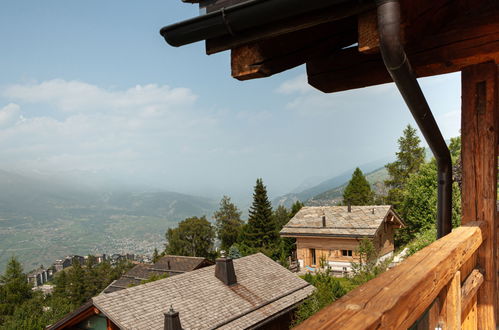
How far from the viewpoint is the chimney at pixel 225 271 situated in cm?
1670

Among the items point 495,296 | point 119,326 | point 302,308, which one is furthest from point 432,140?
point 302,308

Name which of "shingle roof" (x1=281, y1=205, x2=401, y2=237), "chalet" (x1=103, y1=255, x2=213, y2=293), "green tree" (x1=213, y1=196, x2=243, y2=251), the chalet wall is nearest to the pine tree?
"chalet" (x1=103, y1=255, x2=213, y2=293)

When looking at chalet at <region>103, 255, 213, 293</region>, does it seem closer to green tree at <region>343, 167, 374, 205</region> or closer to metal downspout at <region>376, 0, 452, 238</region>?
green tree at <region>343, 167, 374, 205</region>

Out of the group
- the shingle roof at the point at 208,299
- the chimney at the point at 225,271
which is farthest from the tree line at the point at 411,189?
the chimney at the point at 225,271

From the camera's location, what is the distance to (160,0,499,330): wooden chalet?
1.35 metres

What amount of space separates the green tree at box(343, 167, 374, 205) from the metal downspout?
4333 centimetres

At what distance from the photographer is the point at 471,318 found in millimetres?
2613

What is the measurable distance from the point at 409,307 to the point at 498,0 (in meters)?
2.38

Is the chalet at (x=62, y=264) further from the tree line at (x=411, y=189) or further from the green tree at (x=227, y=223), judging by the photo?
the tree line at (x=411, y=189)

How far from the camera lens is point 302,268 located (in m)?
27.0

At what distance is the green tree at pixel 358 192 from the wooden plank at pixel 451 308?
146 ft

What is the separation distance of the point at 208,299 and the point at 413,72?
48.5 feet

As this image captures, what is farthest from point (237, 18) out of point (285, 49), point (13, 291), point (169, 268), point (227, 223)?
point (13, 291)

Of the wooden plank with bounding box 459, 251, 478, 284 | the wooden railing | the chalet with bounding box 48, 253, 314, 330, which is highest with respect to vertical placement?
the wooden railing
